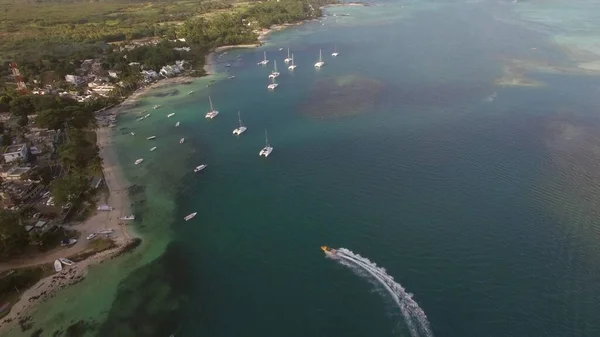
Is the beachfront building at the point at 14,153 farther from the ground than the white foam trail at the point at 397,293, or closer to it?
farther from the ground

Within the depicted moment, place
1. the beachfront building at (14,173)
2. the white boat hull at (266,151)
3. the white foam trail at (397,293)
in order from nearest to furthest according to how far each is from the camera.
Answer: the white foam trail at (397,293)
the beachfront building at (14,173)
the white boat hull at (266,151)

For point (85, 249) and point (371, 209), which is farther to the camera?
point (371, 209)

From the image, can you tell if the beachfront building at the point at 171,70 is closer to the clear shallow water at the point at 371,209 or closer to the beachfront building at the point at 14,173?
the clear shallow water at the point at 371,209

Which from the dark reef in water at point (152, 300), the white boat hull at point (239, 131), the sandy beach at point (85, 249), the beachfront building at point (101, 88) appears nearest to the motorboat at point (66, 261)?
the sandy beach at point (85, 249)

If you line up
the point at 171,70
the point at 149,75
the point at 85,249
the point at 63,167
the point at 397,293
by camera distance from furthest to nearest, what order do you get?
the point at 171,70 → the point at 149,75 → the point at 63,167 → the point at 85,249 → the point at 397,293

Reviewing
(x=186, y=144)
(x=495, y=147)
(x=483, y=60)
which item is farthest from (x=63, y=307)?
(x=483, y=60)

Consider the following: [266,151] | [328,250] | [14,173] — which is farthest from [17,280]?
[266,151]

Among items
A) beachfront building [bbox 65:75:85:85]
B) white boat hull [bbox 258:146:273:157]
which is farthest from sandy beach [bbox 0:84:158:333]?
beachfront building [bbox 65:75:85:85]

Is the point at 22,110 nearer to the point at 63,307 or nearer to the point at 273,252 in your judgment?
the point at 63,307

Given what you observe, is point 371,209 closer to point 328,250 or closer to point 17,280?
point 328,250
